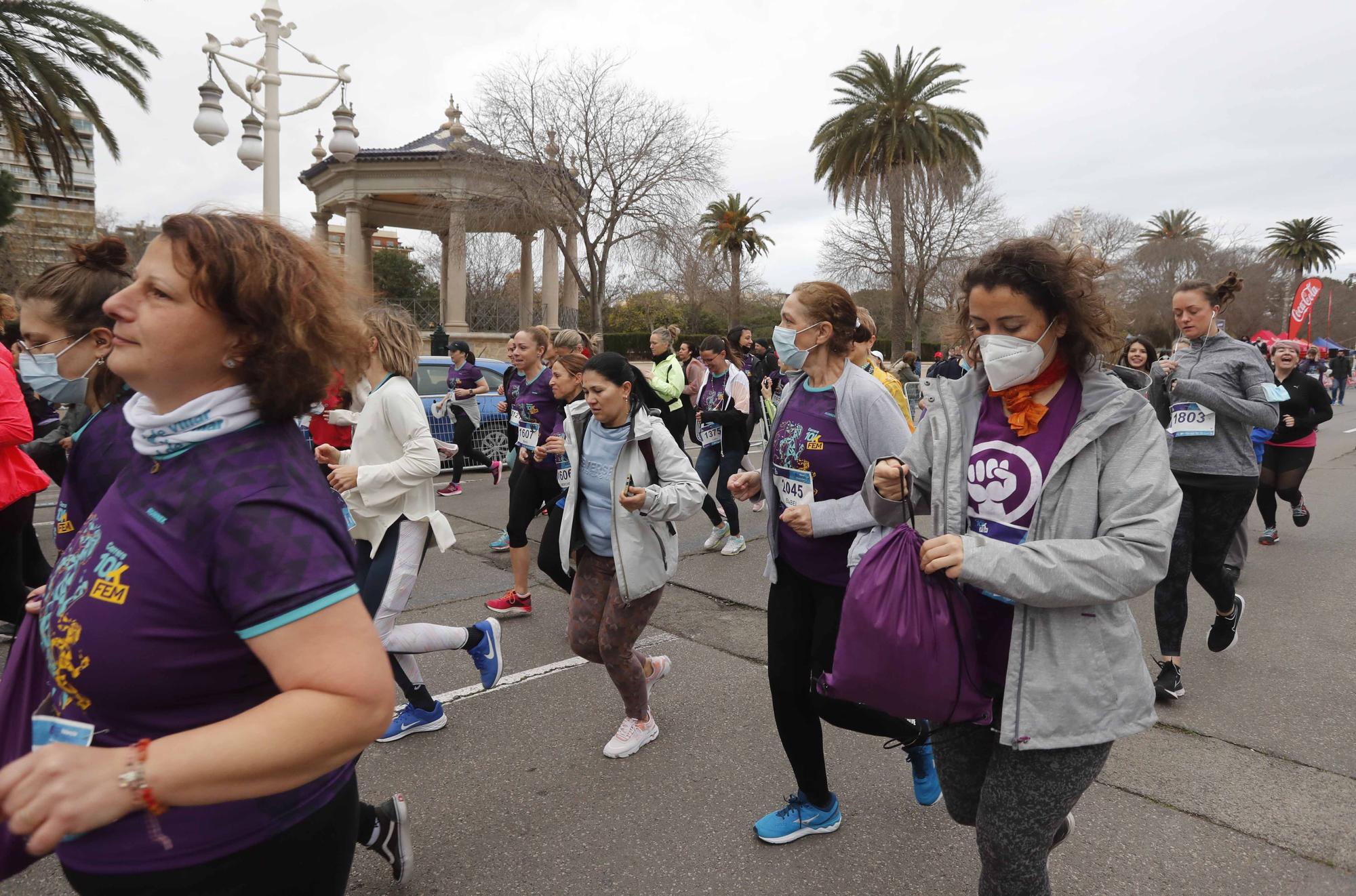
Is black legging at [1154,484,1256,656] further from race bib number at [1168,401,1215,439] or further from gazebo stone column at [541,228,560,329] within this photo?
gazebo stone column at [541,228,560,329]

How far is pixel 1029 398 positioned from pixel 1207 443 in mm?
2757

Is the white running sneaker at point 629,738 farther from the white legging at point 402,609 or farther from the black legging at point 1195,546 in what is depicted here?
the black legging at point 1195,546

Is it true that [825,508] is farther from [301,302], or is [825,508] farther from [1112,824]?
[301,302]

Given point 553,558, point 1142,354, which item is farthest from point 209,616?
point 1142,354

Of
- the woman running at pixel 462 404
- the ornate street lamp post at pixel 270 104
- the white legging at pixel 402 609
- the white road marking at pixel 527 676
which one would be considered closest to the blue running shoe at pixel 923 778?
the white road marking at pixel 527 676

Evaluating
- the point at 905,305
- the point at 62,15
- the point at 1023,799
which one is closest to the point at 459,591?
the point at 1023,799

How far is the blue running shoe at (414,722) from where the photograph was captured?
3.88 meters

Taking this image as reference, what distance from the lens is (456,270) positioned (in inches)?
941

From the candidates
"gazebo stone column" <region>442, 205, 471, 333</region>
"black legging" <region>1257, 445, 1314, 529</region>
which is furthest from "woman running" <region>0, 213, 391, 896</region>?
"gazebo stone column" <region>442, 205, 471, 333</region>

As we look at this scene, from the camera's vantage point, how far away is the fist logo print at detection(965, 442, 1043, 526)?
206 cm

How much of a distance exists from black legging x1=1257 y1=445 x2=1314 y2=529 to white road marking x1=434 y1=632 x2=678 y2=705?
19.6ft

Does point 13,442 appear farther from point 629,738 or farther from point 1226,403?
point 1226,403

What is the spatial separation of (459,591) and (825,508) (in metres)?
4.00

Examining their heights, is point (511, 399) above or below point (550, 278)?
below
